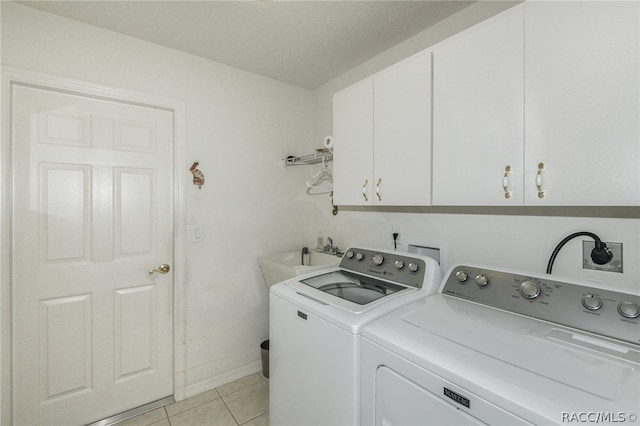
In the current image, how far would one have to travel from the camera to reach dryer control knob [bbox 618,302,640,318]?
93 centimetres

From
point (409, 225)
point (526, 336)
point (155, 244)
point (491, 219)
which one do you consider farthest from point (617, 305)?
point (155, 244)

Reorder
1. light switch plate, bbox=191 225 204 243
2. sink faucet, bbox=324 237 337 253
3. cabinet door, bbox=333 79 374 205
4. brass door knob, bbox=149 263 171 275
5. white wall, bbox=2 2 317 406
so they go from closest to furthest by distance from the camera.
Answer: cabinet door, bbox=333 79 374 205
white wall, bbox=2 2 317 406
brass door knob, bbox=149 263 171 275
light switch plate, bbox=191 225 204 243
sink faucet, bbox=324 237 337 253

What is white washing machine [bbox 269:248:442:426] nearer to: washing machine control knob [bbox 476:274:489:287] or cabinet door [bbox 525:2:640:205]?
washing machine control knob [bbox 476:274:489:287]

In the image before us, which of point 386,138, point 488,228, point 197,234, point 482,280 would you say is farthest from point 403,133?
point 197,234

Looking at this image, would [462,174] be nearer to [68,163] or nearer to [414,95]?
[414,95]

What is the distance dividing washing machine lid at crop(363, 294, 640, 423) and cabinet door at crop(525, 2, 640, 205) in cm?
45

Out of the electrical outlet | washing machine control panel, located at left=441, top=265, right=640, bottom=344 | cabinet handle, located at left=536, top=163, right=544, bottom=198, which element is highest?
cabinet handle, located at left=536, top=163, right=544, bottom=198

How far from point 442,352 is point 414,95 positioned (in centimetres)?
117

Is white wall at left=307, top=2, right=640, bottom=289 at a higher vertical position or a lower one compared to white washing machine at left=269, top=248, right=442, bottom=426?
higher

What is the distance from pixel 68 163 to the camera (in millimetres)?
1758

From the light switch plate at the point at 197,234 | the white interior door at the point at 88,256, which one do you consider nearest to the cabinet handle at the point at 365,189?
the light switch plate at the point at 197,234

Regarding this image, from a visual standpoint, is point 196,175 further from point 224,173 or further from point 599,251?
point 599,251

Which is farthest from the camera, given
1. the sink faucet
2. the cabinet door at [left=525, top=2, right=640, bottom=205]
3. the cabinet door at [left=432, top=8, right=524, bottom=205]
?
the sink faucet

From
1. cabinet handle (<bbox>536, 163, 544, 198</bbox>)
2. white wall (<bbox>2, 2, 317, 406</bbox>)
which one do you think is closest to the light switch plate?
white wall (<bbox>2, 2, 317, 406</bbox>)
